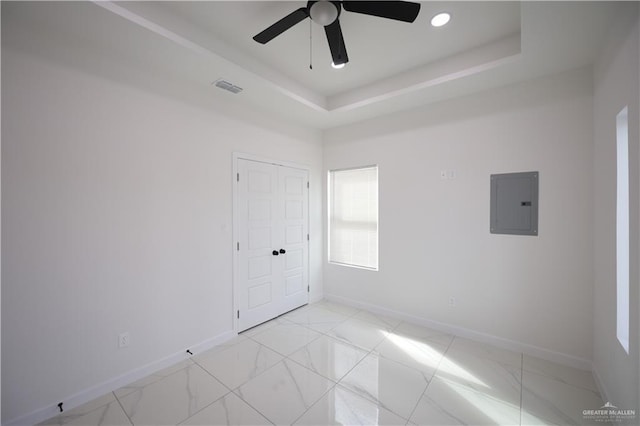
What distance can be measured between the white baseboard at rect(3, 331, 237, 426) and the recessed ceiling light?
12.5ft

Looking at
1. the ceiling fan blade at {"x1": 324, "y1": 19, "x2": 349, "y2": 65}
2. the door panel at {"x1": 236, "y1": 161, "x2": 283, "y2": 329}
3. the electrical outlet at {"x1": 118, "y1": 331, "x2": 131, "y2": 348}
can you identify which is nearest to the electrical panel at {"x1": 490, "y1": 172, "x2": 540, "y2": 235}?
the ceiling fan blade at {"x1": 324, "y1": 19, "x2": 349, "y2": 65}

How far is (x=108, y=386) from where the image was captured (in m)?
2.11

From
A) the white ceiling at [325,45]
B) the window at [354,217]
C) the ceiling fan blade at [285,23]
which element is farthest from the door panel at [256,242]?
the ceiling fan blade at [285,23]

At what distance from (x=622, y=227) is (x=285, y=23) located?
9.03 ft

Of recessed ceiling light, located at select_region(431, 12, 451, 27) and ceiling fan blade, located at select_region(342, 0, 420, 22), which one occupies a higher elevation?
recessed ceiling light, located at select_region(431, 12, 451, 27)

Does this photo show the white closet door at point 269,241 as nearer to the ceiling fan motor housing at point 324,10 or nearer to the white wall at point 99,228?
the white wall at point 99,228

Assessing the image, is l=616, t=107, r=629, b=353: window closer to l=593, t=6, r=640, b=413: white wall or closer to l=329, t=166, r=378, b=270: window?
l=593, t=6, r=640, b=413: white wall

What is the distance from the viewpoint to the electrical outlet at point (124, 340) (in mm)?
2201

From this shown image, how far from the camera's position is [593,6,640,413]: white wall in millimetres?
1476

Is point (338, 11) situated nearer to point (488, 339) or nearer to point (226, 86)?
point (226, 86)

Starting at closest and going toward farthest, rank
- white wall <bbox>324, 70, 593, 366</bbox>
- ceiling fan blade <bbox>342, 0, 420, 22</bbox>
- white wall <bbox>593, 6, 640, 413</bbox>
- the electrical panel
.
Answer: white wall <bbox>593, 6, 640, 413</bbox>
ceiling fan blade <bbox>342, 0, 420, 22</bbox>
white wall <bbox>324, 70, 593, 366</bbox>
the electrical panel

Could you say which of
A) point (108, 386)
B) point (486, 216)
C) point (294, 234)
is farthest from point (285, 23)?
point (108, 386)

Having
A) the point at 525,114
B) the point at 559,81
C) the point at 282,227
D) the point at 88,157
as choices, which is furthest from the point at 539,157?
the point at 88,157

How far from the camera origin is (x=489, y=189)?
283 cm
